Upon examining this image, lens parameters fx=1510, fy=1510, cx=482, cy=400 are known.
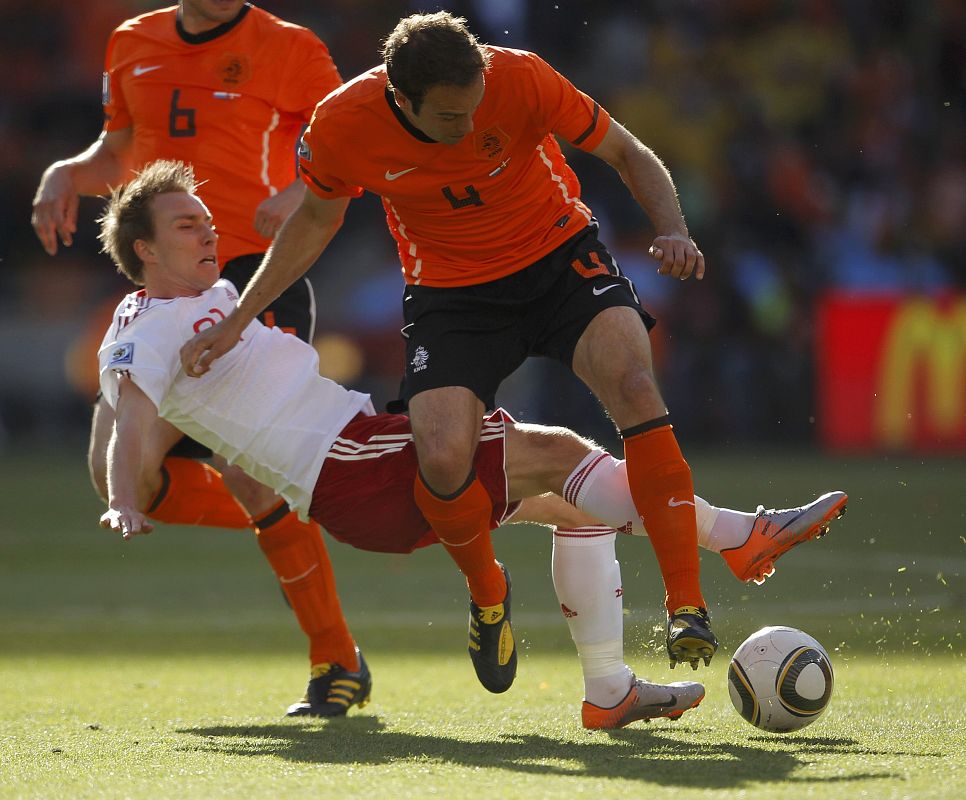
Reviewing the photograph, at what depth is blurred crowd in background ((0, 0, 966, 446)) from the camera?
1359 centimetres

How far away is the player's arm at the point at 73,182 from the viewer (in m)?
5.57

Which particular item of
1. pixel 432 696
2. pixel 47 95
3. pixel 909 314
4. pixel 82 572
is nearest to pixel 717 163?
pixel 909 314

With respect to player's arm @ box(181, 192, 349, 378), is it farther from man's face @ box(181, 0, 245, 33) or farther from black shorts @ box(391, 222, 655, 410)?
man's face @ box(181, 0, 245, 33)

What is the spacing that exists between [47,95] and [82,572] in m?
8.29

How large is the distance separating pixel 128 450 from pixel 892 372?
945cm

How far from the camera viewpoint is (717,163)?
14.8m

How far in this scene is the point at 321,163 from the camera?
445cm

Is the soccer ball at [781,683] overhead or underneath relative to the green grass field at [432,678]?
overhead

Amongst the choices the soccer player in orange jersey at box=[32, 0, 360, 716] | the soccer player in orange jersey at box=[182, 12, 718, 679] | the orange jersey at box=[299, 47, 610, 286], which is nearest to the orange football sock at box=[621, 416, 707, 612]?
the soccer player in orange jersey at box=[182, 12, 718, 679]

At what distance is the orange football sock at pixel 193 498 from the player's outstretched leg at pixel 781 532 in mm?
1834

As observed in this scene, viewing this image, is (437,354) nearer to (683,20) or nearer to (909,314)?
(909,314)

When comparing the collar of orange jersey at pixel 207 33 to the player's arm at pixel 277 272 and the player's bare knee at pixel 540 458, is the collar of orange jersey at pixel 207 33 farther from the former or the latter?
the player's bare knee at pixel 540 458

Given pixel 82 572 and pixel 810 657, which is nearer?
pixel 810 657

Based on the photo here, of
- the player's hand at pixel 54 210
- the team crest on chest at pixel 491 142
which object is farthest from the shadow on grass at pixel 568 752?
the player's hand at pixel 54 210
